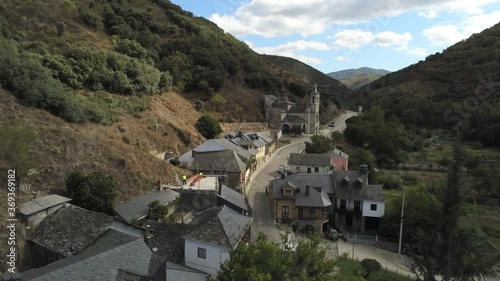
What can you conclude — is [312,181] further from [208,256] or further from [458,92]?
[458,92]

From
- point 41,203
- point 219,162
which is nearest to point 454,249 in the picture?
point 41,203

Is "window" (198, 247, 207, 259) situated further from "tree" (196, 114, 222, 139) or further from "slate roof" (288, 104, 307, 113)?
"slate roof" (288, 104, 307, 113)

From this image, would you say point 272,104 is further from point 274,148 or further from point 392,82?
point 392,82

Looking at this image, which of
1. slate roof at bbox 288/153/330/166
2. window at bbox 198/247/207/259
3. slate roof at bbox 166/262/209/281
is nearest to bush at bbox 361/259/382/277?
window at bbox 198/247/207/259

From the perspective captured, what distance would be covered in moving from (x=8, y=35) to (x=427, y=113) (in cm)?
8931

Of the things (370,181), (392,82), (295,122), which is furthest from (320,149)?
(392,82)

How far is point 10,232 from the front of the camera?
758 inches

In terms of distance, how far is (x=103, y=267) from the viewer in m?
14.8

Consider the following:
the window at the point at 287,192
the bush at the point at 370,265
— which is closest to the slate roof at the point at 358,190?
the window at the point at 287,192

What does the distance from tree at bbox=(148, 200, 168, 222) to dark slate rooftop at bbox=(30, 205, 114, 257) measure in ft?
12.8

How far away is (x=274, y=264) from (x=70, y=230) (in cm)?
1373

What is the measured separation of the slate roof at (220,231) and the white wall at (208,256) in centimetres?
28

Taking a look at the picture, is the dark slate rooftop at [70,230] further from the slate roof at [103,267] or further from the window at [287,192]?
the window at [287,192]

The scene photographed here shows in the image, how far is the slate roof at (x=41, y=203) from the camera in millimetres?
20797
